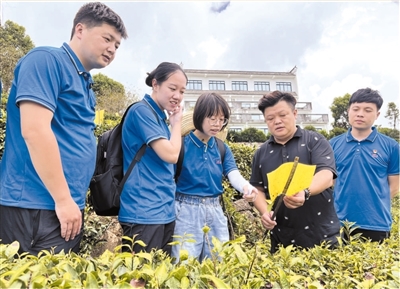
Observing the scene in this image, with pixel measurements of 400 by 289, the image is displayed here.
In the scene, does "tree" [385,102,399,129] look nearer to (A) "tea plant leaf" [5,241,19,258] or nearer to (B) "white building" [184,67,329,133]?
(B) "white building" [184,67,329,133]

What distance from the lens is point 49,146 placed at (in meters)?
1.39

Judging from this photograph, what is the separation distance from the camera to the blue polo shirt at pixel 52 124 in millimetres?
1459

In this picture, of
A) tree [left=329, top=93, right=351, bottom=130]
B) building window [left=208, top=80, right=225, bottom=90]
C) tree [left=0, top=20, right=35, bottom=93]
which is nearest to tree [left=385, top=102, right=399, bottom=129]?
tree [left=329, top=93, right=351, bottom=130]

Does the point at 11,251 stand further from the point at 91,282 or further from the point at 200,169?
the point at 200,169

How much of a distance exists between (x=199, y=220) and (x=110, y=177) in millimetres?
662

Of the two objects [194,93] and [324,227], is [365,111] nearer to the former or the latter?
[324,227]

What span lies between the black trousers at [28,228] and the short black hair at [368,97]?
109 inches

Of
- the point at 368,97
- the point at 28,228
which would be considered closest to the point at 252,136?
the point at 368,97

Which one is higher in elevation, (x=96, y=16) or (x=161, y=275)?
(x=96, y=16)

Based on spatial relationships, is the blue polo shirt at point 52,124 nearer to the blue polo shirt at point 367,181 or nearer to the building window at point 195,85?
the blue polo shirt at point 367,181

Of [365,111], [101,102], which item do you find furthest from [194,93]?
[365,111]

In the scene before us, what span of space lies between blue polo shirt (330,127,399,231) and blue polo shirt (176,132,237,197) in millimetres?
1343

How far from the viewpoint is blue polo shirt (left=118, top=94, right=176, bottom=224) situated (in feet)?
6.04

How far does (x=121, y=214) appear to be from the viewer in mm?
1860
